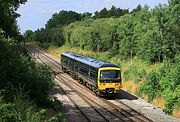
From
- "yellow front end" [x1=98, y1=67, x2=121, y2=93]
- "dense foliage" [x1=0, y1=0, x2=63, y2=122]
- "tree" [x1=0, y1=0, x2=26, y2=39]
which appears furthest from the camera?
"yellow front end" [x1=98, y1=67, x2=121, y2=93]

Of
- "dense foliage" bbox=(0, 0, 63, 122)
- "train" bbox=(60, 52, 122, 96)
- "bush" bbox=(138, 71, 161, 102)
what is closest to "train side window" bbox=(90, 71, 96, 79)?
"train" bbox=(60, 52, 122, 96)

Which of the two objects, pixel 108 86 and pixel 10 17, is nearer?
pixel 10 17

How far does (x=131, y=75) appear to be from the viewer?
4078 centimetres

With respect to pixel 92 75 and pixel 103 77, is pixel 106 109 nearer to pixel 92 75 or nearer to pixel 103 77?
pixel 103 77

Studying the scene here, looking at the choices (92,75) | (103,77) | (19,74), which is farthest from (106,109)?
(92,75)

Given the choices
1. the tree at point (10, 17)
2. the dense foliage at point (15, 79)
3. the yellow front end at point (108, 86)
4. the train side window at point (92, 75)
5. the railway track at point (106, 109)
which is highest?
the tree at point (10, 17)

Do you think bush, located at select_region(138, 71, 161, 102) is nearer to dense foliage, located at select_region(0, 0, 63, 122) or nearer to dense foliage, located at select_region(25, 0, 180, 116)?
dense foliage, located at select_region(25, 0, 180, 116)

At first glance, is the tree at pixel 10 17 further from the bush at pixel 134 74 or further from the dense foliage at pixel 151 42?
the bush at pixel 134 74

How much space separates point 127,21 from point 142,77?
18691mm

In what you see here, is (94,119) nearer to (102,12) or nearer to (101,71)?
(101,71)

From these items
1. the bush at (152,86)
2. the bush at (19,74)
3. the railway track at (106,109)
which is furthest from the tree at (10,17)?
the bush at (152,86)

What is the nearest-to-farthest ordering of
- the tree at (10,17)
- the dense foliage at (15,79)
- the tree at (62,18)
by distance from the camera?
1. the dense foliage at (15,79)
2. the tree at (10,17)
3. the tree at (62,18)

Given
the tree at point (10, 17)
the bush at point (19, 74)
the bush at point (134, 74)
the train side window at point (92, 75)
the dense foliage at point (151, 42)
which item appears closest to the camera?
the bush at point (19, 74)

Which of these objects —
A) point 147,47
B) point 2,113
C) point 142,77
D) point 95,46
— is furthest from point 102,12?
point 2,113
